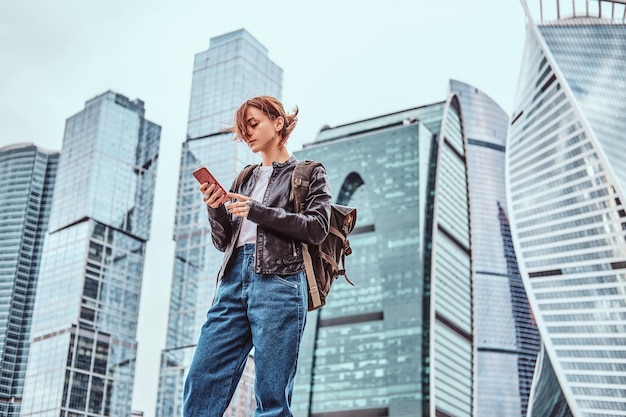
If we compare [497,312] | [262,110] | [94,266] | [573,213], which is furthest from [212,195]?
[497,312]

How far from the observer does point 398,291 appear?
314 feet

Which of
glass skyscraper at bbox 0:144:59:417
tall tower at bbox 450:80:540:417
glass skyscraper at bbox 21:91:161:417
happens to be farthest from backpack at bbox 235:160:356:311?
tall tower at bbox 450:80:540:417

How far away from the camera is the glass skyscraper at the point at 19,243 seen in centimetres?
12388

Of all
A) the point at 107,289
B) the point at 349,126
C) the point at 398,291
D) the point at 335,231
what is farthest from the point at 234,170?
the point at 335,231

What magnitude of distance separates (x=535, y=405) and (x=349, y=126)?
4669 cm

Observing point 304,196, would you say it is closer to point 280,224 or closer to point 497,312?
point 280,224

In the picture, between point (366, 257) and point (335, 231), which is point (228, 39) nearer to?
point (366, 257)

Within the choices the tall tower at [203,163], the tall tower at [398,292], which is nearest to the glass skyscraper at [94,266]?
the tall tower at [203,163]

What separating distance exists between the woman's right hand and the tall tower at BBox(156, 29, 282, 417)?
113m

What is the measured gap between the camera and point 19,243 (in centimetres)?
13162

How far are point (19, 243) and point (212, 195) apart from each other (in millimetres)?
137055

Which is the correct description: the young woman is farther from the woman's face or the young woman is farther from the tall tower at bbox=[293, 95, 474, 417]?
the tall tower at bbox=[293, 95, 474, 417]

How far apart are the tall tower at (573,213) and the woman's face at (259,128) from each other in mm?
81294

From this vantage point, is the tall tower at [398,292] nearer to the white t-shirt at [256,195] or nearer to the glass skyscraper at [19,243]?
the glass skyscraper at [19,243]
